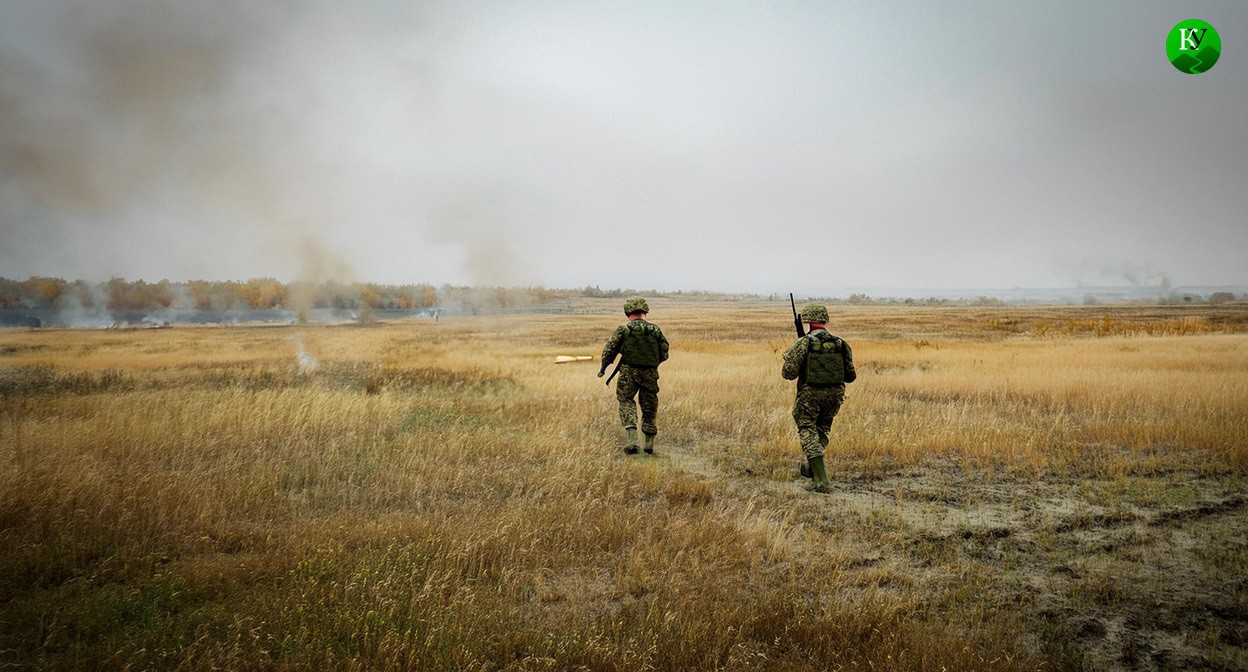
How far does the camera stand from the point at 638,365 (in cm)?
933

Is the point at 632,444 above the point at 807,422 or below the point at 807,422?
below

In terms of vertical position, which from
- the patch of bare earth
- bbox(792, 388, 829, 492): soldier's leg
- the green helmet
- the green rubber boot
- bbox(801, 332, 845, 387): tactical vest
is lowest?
the patch of bare earth

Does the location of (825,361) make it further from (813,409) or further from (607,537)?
(607,537)

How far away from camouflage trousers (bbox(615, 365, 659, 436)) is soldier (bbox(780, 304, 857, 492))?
7.91ft

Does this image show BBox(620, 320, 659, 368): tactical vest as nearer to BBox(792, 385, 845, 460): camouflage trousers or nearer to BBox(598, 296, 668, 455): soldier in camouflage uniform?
BBox(598, 296, 668, 455): soldier in camouflage uniform

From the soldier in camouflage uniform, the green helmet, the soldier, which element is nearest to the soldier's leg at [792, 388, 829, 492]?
the soldier

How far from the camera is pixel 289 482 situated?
7.02 m

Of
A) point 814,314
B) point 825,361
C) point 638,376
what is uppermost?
point 814,314

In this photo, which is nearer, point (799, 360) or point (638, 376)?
point (799, 360)

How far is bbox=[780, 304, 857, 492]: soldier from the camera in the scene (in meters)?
7.51

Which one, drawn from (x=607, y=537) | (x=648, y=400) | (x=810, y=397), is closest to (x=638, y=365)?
(x=648, y=400)

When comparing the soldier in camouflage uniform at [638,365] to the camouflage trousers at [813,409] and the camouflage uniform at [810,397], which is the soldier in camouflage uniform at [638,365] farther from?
the camouflage trousers at [813,409]

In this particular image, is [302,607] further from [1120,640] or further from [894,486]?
[894,486]

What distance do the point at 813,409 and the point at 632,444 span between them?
2959 millimetres
